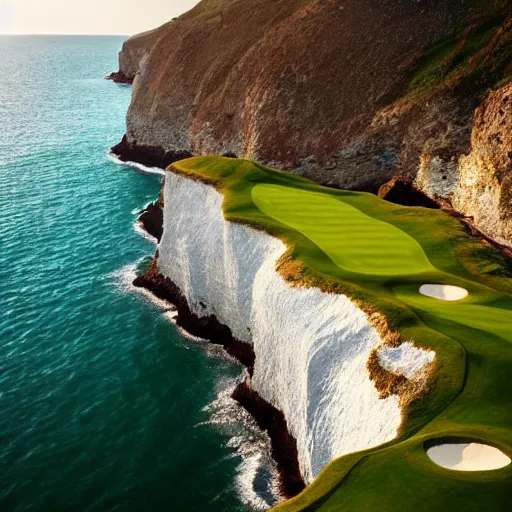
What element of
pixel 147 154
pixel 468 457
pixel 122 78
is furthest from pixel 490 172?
pixel 122 78

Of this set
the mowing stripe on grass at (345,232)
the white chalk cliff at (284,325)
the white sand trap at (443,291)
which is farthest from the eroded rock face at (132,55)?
the white sand trap at (443,291)

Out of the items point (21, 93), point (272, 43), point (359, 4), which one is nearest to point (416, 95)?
point (359, 4)

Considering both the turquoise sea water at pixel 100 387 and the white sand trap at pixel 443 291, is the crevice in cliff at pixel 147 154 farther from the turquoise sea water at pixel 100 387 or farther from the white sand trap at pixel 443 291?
the white sand trap at pixel 443 291

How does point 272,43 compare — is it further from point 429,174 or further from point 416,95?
point 429,174

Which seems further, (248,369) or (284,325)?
(248,369)

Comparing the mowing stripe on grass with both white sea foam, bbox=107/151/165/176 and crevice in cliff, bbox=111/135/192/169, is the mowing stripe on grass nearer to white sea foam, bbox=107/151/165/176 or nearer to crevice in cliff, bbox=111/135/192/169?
white sea foam, bbox=107/151/165/176

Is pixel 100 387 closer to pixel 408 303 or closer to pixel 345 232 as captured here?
pixel 345 232
